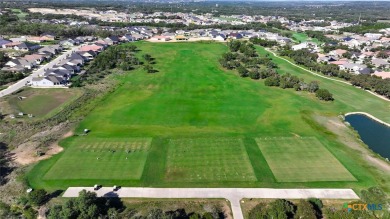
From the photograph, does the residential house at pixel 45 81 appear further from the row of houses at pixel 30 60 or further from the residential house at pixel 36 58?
the residential house at pixel 36 58

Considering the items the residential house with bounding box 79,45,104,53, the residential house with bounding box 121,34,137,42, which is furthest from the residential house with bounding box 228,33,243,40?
the residential house with bounding box 79,45,104,53

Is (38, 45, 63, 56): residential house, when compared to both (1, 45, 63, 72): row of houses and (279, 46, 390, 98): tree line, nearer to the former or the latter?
(1, 45, 63, 72): row of houses

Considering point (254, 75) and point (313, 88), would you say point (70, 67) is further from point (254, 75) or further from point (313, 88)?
point (313, 88)

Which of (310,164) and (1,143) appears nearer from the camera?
(310,164)

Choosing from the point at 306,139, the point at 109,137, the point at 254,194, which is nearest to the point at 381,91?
the point at 306,139

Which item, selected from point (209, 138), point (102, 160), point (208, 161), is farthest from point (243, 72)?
point (102, 160)

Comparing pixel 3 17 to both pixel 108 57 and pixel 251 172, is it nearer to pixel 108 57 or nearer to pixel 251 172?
pixel 108 57
